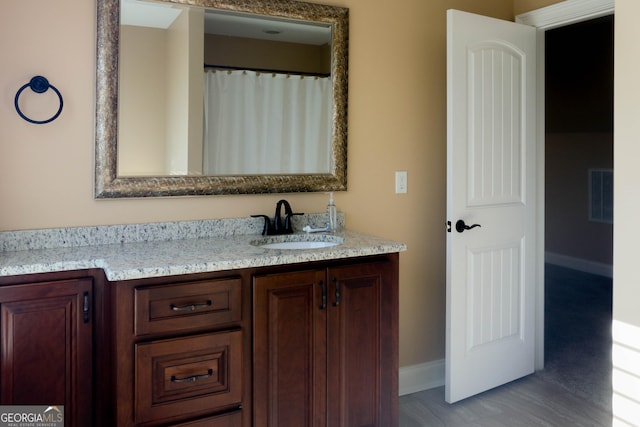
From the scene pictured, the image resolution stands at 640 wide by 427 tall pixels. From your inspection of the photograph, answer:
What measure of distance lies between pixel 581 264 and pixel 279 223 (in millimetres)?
4964

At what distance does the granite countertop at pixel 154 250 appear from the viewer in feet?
5.42

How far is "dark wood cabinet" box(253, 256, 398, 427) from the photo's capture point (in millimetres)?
1812

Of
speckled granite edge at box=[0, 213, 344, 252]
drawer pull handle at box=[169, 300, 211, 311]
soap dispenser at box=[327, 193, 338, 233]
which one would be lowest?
drawer pull handle at box=[169, 300, 211, 311]

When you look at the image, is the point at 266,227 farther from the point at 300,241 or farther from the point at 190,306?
the point at 190,306

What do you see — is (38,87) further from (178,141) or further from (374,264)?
(374,264)

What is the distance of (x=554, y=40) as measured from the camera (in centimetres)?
535

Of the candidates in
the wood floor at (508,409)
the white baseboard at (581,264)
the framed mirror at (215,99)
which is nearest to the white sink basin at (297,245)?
the framed mirror at (215,99)

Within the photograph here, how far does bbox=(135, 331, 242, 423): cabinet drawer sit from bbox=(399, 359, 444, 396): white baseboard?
1.31 meters

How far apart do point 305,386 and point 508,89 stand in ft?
6.48

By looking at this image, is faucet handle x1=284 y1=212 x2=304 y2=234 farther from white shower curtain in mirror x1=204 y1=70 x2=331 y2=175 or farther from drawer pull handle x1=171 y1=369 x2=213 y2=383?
drawer pull handle x1=171 y1=369 x2=213 y2=383

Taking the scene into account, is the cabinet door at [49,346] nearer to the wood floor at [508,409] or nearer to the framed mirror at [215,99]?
the framed mirror at [215,99]

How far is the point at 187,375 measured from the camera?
168 centimetres

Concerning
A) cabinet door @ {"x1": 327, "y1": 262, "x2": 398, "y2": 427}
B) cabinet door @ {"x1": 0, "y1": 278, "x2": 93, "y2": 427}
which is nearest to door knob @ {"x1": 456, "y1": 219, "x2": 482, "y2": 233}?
cabinet door @ {"x1": 327, "y1": 262, "x2": 398, "y2": 427}

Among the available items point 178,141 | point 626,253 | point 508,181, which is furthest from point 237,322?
point 508,181
